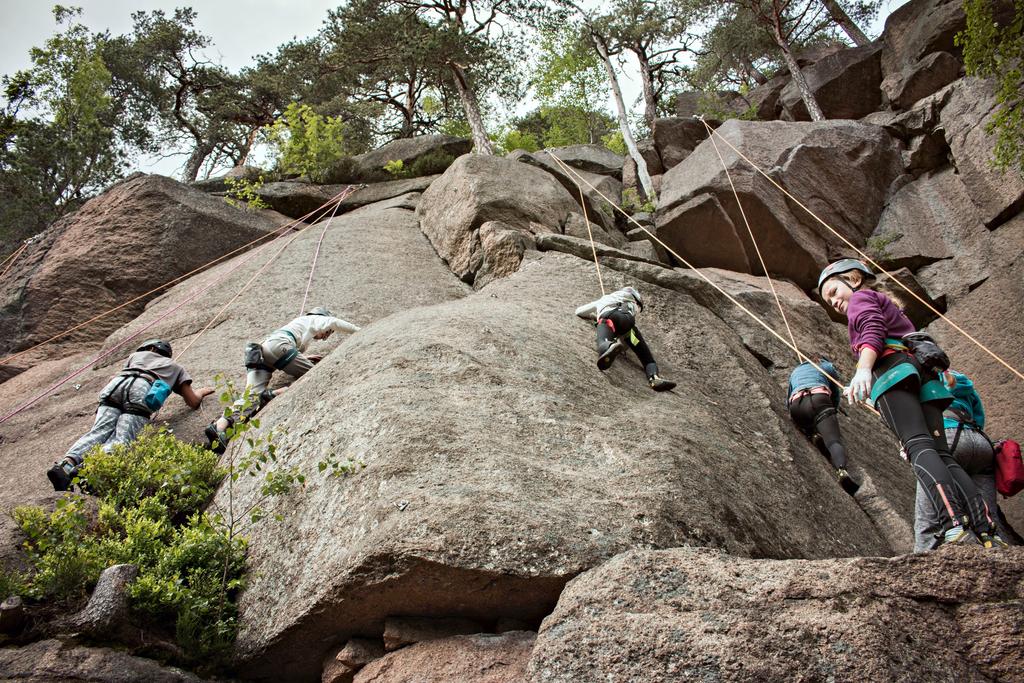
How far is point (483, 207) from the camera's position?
40.1 feet

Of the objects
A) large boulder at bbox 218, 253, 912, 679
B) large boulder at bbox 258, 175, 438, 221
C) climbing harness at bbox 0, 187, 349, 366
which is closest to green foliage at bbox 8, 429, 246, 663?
large boulder at bbox 218, 253, 912, 679

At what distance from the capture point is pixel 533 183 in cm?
1363

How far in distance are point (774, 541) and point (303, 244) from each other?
33.6 feet

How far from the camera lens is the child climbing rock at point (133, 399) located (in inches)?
254

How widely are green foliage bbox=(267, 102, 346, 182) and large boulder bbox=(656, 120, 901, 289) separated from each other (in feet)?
26.4

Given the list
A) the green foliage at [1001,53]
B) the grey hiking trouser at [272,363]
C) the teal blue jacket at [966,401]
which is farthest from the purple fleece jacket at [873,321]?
the green foliage at [1001,53]

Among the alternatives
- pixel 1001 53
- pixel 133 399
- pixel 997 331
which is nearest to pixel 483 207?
pixel 133 399

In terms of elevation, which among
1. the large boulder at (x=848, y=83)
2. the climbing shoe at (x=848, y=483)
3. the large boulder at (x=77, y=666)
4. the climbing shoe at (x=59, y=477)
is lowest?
the climbing shoe at (x=848, y=483)

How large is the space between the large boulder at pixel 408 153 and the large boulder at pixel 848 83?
977 cm

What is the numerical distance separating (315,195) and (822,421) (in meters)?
12.9

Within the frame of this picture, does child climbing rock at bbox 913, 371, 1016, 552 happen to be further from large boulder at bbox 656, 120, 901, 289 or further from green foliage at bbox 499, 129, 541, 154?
→ green foliage at bbox 499, 129, 541, 154

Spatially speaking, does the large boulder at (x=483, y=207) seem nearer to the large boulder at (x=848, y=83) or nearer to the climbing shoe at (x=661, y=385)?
the climbing shoe at (x=661, y=385)

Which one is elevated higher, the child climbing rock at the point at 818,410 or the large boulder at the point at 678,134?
the large boulder at the point at 678,134

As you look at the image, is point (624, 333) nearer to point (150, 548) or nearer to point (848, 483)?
point (848, 483)
